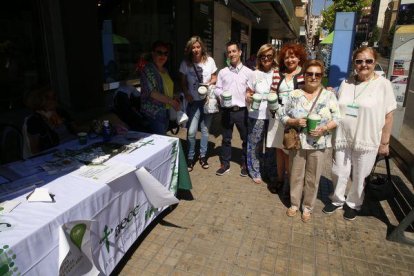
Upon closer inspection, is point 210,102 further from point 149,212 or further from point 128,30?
point 128,30

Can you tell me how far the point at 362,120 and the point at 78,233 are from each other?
98.3 inches

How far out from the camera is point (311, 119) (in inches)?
106

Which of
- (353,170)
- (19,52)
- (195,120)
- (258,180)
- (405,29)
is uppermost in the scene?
(405,29)

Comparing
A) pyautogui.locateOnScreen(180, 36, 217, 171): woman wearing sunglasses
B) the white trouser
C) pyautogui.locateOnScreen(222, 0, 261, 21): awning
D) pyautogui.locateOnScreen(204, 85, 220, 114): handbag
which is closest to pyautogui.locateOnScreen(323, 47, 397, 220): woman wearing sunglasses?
the white trouser

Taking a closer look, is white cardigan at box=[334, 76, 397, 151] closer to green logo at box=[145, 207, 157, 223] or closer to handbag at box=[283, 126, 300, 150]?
handbag at box=[283, 126, 300, 150]

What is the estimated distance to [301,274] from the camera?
2486 mm

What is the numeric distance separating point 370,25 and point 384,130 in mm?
7151

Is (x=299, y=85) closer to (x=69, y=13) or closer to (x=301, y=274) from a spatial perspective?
(x=301, y=274)

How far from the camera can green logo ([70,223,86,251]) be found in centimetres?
176

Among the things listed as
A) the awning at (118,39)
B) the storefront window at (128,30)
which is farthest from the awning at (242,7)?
the awning at (118,39)

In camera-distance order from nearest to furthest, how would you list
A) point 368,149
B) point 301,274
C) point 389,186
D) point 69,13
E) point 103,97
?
point 301,274
point 368,149
point 389,186
point 69,13
point 103,97

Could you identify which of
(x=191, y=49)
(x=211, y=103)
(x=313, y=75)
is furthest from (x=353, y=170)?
(x=191, y=49)

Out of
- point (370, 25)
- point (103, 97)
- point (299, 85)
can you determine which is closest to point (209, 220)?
point (299, 85)

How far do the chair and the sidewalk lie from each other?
1423 mm
